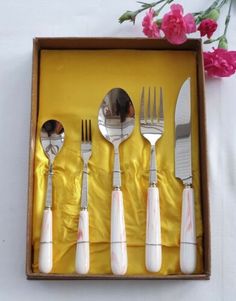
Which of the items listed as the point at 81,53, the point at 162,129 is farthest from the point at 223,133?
the point at 81,53

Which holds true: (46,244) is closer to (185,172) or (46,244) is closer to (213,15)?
(185,172)

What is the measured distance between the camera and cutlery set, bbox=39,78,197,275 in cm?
54

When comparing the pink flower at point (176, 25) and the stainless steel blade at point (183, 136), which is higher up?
the pink flower at point (176, 25)

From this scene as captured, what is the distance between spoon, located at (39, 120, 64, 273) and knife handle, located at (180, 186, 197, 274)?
0.14 meters

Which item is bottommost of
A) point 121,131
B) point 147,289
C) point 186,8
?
point 147,289

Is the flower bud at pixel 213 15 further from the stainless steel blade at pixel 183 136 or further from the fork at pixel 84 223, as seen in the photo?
the fork at pixel 84 223

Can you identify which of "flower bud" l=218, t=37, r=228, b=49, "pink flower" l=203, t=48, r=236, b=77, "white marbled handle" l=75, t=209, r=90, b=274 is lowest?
"white marbled handle" l=75, t=209, r=90, b=274

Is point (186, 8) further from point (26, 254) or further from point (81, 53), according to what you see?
point (26, 254)

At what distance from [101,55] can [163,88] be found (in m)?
0.08

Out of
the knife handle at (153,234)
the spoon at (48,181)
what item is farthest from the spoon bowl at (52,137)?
the knife handle at (153,234)

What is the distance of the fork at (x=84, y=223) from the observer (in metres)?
0.54

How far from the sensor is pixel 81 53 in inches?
24.4

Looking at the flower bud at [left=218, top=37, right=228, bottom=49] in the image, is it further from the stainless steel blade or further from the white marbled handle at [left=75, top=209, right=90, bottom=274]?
the white marbled handle at [left=75, top=209, right=90, bottom=274]

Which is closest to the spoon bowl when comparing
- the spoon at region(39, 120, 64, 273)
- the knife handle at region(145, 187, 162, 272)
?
the spoon at region(39, 120, 64, 273)
